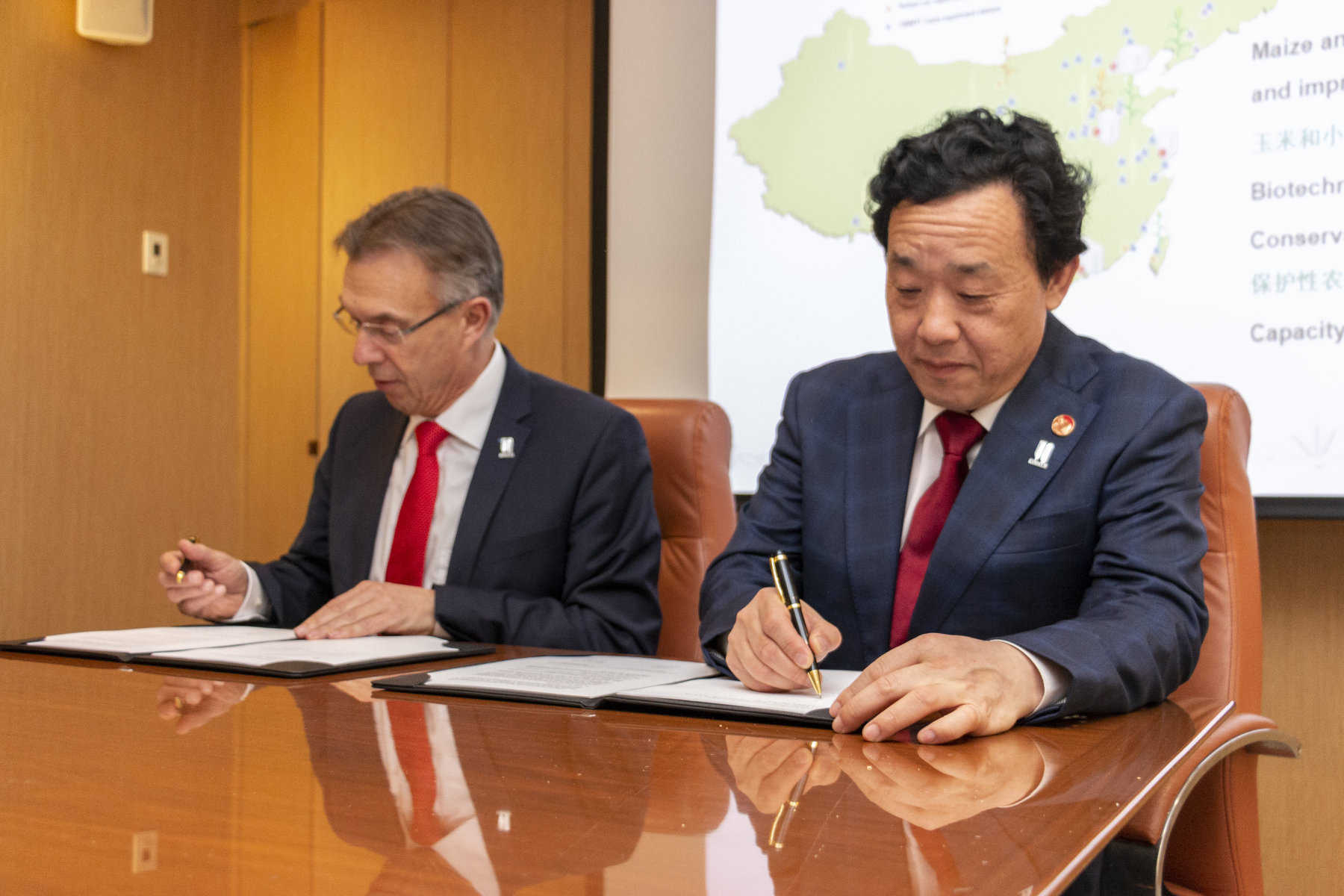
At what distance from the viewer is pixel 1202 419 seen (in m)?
1.53

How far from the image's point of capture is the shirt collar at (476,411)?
218cm

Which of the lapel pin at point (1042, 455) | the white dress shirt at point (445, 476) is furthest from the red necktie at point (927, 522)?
the white dress shirt at point (445, 476)

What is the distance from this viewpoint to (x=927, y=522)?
1603 mm

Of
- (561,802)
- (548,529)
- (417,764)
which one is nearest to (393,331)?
(548,529)

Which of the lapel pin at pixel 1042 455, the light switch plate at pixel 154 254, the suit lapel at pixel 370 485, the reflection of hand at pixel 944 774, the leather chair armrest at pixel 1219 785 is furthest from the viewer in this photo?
the light switch plate at pixel 154 254

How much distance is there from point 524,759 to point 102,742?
37 cm

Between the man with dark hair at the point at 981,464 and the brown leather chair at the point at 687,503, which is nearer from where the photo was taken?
the man with dark hair at the point at 981,464

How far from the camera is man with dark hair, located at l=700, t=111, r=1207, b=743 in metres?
1.41

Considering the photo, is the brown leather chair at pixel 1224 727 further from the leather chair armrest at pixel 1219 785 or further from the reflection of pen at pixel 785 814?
the reflection of pen at pixel 785 814

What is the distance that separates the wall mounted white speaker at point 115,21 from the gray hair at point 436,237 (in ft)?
7.33

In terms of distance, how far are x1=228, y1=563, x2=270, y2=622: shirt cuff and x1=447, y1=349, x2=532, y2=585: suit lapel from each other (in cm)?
34

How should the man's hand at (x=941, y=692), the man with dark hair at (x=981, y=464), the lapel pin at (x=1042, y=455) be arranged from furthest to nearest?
the lapel pin at (x=1042, y=455) < the man with dark hair at (x=981, y=464) < the man's hand at (x=941, y=692)

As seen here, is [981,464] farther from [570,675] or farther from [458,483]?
[458,483]

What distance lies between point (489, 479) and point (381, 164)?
101 inches
